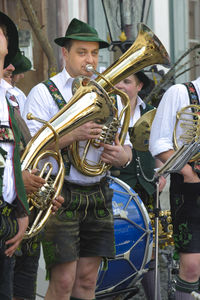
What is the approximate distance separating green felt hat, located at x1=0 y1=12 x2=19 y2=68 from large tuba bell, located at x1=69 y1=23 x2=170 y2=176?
92 cm

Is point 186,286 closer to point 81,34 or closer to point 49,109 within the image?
point 49,109

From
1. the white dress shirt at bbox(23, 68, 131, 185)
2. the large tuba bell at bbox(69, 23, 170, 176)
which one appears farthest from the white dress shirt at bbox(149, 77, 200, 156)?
the white dress shirt at bbox(23, 68, 131, 185)

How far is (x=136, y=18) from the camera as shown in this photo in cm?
724

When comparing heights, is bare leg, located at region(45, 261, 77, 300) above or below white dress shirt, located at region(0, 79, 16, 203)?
below

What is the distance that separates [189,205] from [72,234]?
0.84m

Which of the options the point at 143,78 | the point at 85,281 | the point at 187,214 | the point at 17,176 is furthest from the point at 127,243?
the point at 17,176

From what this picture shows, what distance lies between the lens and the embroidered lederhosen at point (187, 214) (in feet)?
16.5

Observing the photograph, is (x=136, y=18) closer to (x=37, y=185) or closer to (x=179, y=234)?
(x=179, y=234)

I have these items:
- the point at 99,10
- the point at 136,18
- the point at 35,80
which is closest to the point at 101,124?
the point at 136,18

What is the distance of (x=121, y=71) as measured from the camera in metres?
4.86

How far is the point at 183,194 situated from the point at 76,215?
2.56 ft

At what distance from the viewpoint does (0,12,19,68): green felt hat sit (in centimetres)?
359

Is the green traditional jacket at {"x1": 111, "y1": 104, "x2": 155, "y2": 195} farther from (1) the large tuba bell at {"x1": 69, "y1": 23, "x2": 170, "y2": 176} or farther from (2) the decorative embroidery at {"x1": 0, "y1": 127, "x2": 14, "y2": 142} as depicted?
(2) the decorative embroidery at {"x1": 0, "y1": 127, "x2": 14, "y2": 142}

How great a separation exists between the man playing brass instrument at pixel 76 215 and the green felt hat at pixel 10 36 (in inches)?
35.8
